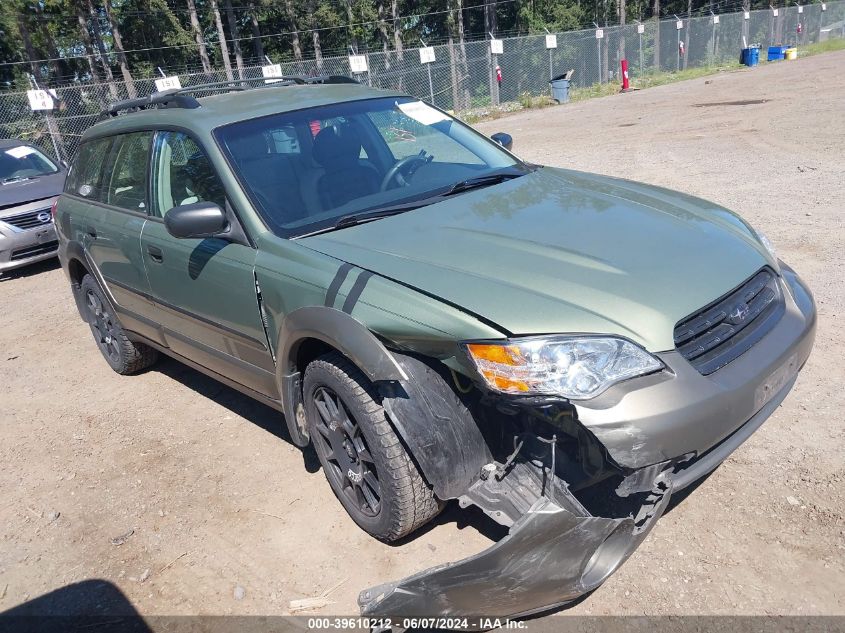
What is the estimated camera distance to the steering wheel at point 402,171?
3.59 m

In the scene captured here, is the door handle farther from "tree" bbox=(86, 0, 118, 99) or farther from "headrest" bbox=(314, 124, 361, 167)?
"tree" bbox=(86, 0, 118, 99)

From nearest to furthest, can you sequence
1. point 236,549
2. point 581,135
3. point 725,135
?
point 236,549 < point 725,135 < point 581,135

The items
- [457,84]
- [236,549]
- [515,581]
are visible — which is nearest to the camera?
[515,581]

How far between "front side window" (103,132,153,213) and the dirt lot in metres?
1.36

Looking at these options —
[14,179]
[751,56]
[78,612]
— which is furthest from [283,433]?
[751,56]

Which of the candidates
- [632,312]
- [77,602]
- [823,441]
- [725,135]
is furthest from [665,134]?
[77,602]

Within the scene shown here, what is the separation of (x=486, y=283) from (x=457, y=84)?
2348 cm

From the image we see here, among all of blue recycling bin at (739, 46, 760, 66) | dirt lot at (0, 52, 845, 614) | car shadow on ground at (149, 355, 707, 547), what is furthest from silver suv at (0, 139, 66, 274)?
blue recycling bin at (739, 46, 760, 66)

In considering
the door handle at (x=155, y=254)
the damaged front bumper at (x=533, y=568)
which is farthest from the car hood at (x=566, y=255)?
the door handle at (x=155, y=254)

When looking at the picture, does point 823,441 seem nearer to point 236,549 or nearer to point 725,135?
point 236,549

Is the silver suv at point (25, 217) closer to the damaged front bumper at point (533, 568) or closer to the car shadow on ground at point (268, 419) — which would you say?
the car shadow on ground at point (268, 419)

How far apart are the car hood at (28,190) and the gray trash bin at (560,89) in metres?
20.2

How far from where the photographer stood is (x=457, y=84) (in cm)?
2456

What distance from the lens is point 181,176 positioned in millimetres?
3746
